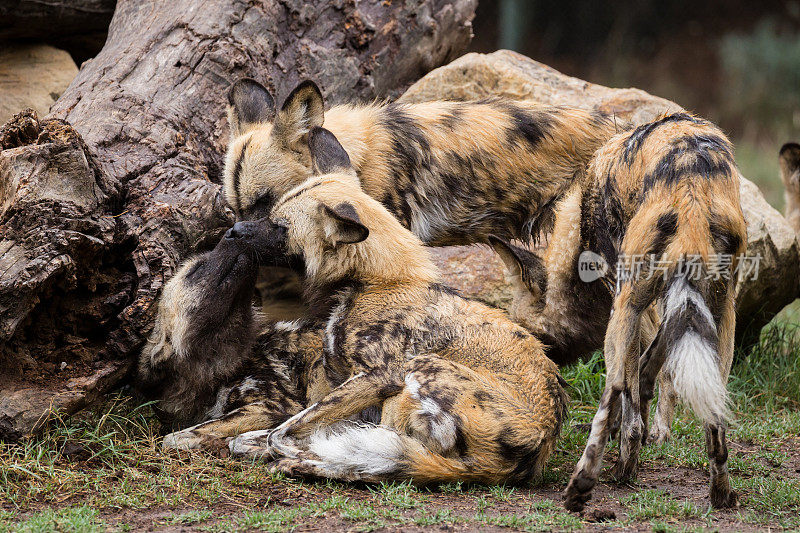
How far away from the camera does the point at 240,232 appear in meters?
4.35

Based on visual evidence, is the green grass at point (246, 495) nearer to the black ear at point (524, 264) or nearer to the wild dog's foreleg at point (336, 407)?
the wild dog's foreleg at point (336, 407)

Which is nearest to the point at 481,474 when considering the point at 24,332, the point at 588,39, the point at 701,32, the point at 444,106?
the point at 24,332

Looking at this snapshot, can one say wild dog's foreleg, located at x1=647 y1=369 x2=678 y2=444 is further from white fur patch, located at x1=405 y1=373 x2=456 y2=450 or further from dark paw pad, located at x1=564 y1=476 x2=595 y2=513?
white fur patch, located at x1=405 y1=373 x2=456 y2=450

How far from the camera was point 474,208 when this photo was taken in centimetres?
525

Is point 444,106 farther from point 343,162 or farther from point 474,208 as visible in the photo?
point 343,162

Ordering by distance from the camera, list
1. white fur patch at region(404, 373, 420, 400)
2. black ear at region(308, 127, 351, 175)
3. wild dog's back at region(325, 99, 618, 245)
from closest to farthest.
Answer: white fur patch at region(404, 373, 420, 400) < black ear at region(308, 127, 351, 175) < wild dog's back at region(325, 99, 618, 245)

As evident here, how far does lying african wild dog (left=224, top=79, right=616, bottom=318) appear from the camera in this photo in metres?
4.99

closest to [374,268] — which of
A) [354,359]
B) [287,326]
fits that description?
[354,359]

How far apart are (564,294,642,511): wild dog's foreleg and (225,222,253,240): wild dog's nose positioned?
1811 mm

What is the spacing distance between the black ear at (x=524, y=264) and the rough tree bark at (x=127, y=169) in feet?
5.03

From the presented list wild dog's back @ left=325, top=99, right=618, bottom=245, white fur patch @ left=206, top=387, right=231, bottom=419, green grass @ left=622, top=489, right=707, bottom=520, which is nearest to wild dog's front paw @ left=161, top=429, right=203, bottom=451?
white fur patch @ left=206, top=387, right=231, bottom=419

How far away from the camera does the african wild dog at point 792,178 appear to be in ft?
21.4

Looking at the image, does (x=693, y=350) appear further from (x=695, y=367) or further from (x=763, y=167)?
(x=763, y=167)

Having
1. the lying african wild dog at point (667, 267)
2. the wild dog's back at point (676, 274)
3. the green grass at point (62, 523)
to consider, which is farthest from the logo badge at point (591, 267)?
the green grass at point (62, 523)
